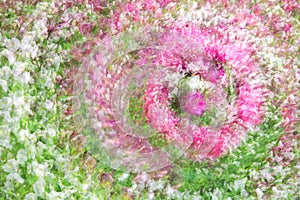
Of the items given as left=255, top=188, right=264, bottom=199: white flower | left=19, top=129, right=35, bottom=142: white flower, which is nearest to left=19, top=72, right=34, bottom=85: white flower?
left=19, top=129, right=35, bottom=142: white flower

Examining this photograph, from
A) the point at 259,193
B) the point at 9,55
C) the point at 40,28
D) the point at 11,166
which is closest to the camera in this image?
the point at 11,166

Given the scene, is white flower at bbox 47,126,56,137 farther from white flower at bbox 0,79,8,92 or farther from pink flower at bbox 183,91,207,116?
pink flower at bbox 183,91,207,116

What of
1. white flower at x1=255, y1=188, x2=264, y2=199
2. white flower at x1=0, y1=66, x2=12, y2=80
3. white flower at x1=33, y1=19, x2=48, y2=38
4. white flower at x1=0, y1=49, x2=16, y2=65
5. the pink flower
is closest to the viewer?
white flower at x1=0, y1=66, x2=12, y2=80

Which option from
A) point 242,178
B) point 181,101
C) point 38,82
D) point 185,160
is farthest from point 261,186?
point 38,82

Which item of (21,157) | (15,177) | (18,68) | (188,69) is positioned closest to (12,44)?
(18,68)

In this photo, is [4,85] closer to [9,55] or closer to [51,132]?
[9,55]

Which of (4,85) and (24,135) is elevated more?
(4,85)

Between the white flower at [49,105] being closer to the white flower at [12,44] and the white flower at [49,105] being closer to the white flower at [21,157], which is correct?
the white flower at [12,44]

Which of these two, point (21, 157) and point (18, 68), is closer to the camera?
point (21, 157)

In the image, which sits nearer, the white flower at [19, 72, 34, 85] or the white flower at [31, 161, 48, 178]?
the white flower at [31, 161, 48, 178]

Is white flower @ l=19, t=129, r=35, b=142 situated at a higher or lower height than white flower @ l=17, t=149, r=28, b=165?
higher

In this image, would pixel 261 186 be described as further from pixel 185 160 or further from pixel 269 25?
pixel 269 25
